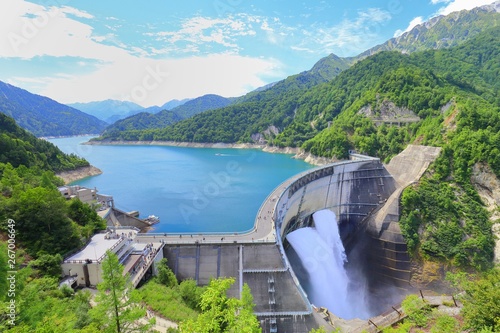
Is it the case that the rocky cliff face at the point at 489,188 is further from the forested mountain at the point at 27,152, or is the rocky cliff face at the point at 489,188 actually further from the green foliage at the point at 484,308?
the forested mountain at the point at 27,152

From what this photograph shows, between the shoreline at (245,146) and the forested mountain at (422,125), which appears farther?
the shoreline at (245,146)

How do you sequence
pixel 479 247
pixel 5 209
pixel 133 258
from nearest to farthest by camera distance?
pixel 5 209
pixel 133 258
pixel 479 247

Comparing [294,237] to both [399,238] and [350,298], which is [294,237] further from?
[399,238]

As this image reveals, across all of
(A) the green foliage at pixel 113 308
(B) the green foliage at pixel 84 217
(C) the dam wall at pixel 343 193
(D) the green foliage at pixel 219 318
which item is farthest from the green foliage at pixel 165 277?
(C) the dam wall at pixel 343 193

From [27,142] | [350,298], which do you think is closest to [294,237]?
[350,298]

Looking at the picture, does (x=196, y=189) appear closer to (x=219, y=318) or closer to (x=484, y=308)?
(x=484, y=308)

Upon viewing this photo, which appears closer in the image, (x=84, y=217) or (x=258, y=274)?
(x=258, y=274)

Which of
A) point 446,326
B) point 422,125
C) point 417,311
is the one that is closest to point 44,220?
point 446,326
